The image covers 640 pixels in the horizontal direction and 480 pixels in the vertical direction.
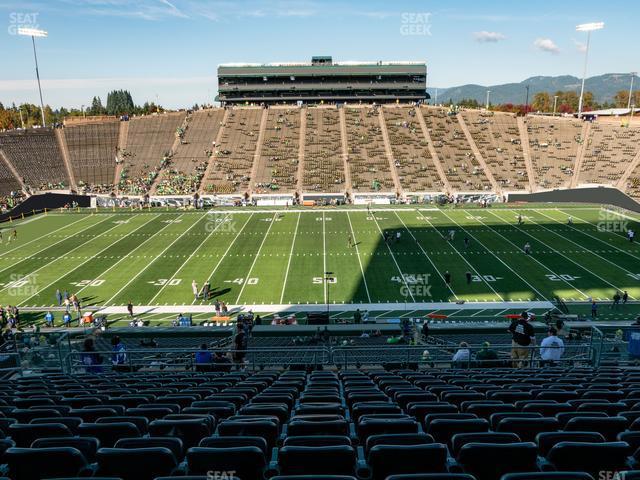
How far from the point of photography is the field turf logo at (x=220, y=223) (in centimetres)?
4244

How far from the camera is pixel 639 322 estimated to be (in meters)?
17.8

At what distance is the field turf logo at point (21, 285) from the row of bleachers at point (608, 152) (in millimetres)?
58740

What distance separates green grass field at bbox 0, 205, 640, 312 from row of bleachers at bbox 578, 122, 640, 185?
12512 millimetres

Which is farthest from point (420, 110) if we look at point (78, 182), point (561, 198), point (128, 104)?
point (128, 104)

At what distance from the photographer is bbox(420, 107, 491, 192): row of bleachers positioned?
59.1 meters

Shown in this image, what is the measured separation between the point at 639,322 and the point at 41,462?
67.1 feet

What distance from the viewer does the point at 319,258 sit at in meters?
34.2

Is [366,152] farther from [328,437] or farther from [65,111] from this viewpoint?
[65,111]

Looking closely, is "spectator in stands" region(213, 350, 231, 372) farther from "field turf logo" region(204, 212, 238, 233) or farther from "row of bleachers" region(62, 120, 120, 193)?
"row of bleachers" region(62, 120, 120, 193)

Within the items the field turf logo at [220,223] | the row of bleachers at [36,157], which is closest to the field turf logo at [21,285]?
the field turf logo at [220,223]

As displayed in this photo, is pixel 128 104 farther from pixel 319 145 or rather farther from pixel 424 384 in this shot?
pixel 424 384

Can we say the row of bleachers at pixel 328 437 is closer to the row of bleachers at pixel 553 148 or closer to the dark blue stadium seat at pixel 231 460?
the dark blue stadium seat at pixel 231 460

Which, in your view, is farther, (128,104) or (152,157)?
(128,104)

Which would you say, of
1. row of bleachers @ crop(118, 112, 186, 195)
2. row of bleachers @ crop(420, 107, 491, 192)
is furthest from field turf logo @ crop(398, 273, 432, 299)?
row of bleachers @ crop(118, 112, 186, 195)
